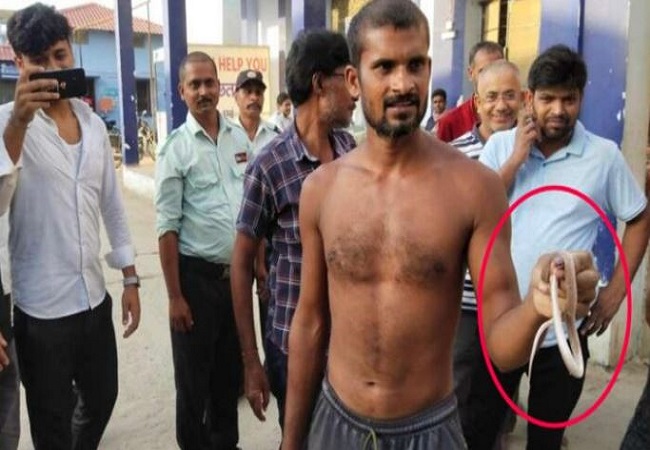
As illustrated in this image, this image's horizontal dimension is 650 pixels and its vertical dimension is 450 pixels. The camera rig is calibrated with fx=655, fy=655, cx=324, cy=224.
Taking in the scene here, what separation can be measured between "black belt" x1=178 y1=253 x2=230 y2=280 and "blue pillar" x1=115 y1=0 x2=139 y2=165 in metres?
12.3

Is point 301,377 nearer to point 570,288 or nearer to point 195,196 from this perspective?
point 570,288

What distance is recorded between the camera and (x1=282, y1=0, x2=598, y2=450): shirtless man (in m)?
1.56

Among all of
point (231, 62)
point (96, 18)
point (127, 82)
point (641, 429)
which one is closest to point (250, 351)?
point (641, 429)

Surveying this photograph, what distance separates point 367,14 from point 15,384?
73.5 inches

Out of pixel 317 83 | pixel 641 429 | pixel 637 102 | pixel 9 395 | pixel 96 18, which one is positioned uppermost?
pixel 96 18

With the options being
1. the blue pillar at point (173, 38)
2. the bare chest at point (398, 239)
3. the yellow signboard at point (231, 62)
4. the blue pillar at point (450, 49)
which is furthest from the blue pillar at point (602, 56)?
the yellow signboard at point (231, 62)

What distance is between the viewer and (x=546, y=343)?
8.02 ft

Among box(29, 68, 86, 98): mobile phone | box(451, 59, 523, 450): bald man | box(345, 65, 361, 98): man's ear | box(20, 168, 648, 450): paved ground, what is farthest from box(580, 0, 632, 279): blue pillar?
box(29, 68, 86, 98): mobile phone

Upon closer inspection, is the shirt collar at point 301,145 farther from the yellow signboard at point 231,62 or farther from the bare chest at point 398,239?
the yellow signboard at point 231,62

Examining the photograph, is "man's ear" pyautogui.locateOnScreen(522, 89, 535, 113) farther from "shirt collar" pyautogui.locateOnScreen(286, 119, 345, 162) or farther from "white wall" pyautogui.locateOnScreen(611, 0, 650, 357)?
"white wall" pyautogui.locateOnScreen(611, 0, 650, 357)

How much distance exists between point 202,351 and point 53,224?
39.0 inches

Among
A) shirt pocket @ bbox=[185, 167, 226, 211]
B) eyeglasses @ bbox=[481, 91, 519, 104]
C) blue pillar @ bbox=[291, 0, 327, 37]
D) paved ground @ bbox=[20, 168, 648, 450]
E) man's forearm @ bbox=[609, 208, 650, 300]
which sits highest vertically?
blue pillar @ bbox=[291, 0, 327, 37]

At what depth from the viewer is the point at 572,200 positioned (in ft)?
7.98

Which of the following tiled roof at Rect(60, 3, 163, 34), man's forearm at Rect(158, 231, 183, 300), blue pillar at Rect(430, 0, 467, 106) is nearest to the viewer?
man's forearm at Rect(158, 231, 183, 300)
